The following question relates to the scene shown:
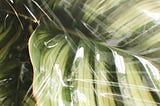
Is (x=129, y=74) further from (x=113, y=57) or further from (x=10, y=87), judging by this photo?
(x=10, y=87)

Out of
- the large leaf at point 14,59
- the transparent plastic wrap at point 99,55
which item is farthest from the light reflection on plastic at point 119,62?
the large leaf at point 14,59

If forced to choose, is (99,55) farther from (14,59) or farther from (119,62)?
(14,59)

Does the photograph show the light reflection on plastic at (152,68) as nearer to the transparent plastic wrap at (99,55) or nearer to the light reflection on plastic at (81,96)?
the transparent plastic wrap at (99,55)

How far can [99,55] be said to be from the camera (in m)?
0.59

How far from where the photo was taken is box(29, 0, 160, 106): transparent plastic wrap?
538mm

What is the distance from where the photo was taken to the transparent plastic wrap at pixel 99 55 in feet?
1.77

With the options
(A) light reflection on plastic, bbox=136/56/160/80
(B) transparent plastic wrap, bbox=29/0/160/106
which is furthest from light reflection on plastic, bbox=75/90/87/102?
(A) light reflection on plastic, bbox=136/56/160/80

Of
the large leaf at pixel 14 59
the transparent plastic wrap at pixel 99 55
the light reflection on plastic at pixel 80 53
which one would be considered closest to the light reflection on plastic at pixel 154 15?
the transparent plastic wrap at pixel 99 55

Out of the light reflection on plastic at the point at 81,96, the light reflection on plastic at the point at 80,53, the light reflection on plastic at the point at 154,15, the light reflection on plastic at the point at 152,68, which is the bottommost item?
the light reflection on plastic at the point at 81,96

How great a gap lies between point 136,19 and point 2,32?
0.87ft

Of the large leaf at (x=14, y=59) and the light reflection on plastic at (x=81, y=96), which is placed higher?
the large leaf at (x=14, y=59)

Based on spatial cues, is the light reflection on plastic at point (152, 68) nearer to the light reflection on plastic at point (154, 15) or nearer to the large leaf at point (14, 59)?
the light reflection on plastic at point (154, 15)

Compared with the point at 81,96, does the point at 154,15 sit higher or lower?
A: higher

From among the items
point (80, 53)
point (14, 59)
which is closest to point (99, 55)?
point (80, 53)
